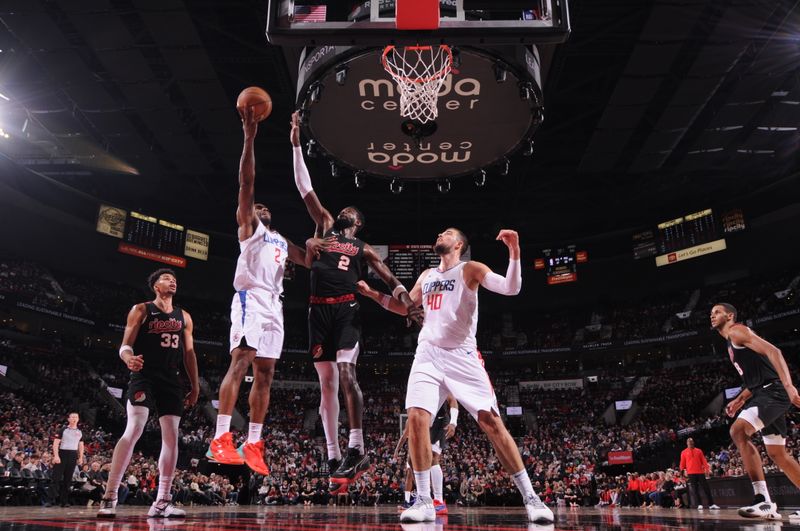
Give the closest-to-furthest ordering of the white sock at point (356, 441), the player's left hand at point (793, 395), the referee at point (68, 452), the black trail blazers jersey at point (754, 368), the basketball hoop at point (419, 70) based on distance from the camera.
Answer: the white sock at point (356, 441) < the player's left hand at point (793, 395) < the black trail blazers jersey at point (754, 368) < the basketball hoop at point (419, 70) < the referee at point (68, 452)

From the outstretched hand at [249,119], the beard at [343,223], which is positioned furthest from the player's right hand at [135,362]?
the outstretched hand at [249,119]

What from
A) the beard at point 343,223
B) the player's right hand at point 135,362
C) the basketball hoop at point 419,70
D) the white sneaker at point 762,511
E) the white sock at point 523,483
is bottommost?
the white sneaker at point 762,511

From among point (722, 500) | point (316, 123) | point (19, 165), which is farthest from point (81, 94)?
point (722, 500)

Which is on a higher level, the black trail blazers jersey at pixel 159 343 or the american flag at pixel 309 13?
the american flag at pixel 309 13

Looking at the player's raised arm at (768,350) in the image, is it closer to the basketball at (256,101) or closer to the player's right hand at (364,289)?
the player's right hand at (364,289)

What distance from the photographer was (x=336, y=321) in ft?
17.9

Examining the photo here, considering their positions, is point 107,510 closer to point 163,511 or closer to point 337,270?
point 163,511

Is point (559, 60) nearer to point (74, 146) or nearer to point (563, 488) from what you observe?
point (563, 488)

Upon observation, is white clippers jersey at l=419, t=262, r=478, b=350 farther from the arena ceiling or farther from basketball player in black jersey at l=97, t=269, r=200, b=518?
the arena ceiling

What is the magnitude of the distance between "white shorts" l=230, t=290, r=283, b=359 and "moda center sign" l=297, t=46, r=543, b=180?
13.6 feet

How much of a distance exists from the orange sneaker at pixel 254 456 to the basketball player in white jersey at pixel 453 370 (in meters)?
1.21

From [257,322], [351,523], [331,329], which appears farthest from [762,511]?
[257,322]

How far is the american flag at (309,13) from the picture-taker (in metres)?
5.88

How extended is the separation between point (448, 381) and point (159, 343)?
121 inches
